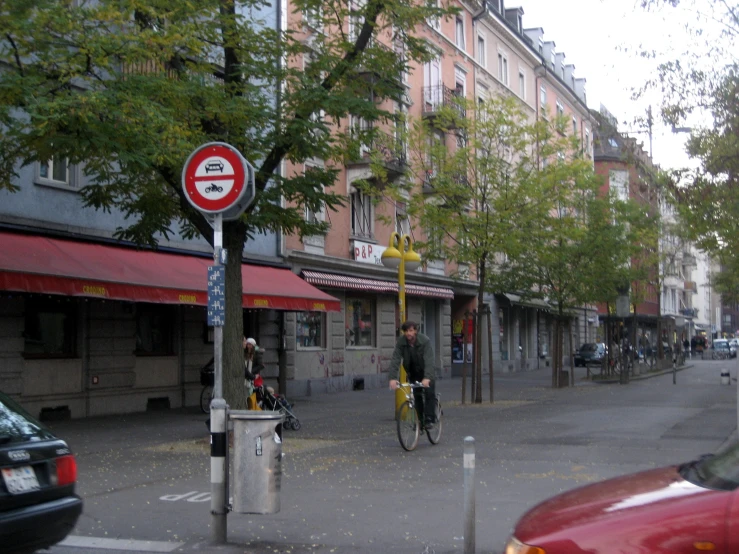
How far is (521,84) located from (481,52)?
5.73 metres

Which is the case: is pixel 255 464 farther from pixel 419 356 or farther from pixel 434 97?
pixel 434 97

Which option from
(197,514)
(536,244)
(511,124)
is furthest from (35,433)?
(536,244)

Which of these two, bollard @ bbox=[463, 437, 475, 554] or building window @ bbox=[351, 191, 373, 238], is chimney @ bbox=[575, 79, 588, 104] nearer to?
building window @ bbox=[351, 191, 373, 238]

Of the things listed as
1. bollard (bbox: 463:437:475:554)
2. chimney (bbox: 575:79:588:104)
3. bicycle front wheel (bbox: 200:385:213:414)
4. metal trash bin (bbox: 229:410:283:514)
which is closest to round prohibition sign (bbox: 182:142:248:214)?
metal trash bin (bbox: 229:410:283:514)

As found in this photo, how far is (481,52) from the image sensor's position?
40.2 meters

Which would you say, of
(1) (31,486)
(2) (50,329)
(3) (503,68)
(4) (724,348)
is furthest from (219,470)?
(4) (724,348)

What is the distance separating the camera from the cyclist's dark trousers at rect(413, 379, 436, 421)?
1268cm

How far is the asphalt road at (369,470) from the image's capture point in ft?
24.2

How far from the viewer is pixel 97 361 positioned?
1877 centimetres

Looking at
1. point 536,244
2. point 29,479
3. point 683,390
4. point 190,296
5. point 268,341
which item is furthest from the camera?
point 683,390

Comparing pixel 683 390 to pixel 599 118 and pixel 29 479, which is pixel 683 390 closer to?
pixel 599 118

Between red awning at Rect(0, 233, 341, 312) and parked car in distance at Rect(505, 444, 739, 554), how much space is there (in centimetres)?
1192

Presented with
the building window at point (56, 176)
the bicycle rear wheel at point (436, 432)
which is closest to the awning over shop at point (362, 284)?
the building window at point (56, 176)

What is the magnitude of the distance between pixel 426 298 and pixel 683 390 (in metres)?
10.5
